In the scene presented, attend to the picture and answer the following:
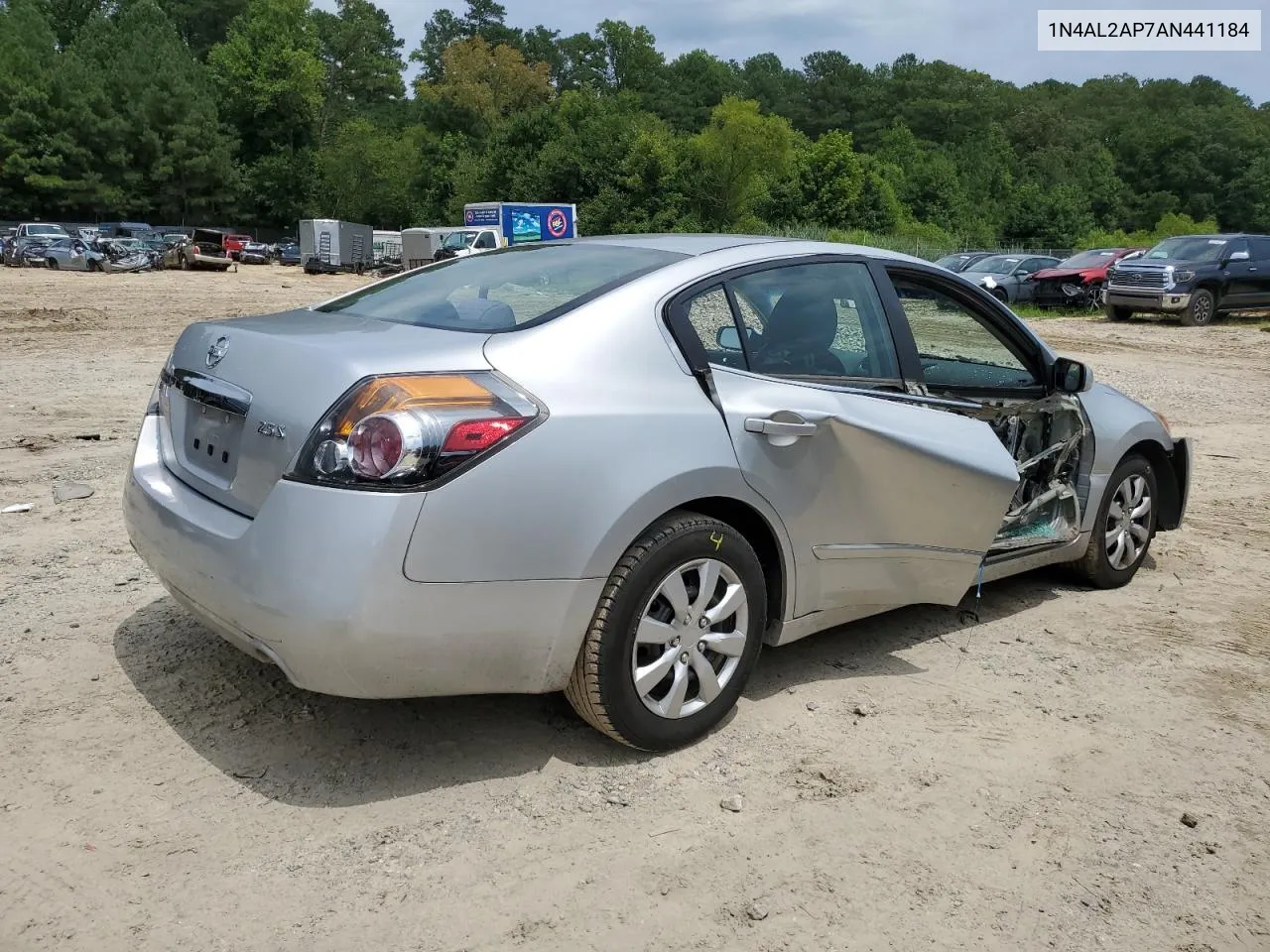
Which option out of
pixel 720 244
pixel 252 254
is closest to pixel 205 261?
pixel 252 254

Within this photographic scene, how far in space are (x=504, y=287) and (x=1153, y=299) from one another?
22.3m

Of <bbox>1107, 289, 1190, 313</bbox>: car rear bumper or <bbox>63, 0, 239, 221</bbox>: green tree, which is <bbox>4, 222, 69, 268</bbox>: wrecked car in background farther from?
<bbox>1107, 289, 1190, 313</bbox>: car rear bumper

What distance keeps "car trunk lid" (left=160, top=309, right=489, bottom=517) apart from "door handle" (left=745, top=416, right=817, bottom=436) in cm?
89

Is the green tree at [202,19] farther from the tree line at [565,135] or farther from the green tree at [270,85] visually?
the green tree at [270,85]

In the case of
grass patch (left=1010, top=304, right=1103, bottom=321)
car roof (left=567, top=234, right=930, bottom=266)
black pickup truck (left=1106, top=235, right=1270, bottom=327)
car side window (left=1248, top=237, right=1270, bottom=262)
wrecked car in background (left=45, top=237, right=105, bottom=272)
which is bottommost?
car roof (left=567, top=234, right=930, bottom=266)

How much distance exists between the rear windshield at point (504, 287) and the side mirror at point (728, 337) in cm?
29

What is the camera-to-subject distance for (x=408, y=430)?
291 centimetres

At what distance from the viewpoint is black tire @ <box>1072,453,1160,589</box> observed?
5.15 m

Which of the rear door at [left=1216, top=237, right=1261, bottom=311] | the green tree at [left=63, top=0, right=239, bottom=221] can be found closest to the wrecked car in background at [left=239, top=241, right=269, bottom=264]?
the green tree at [left=63, top=0, right=239, bottom=221]

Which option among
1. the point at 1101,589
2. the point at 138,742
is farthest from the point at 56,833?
the point at 1101,589

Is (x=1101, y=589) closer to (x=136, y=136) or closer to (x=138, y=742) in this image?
(x=138, y=742)

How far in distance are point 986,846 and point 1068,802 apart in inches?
16.3

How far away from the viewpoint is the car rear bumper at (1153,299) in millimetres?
22781

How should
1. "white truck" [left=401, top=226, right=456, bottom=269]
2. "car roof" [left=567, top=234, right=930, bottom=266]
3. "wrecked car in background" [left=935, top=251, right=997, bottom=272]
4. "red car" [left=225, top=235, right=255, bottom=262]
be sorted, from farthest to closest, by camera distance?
"red car" [left=225, top=235, right=255, bottom=262]
"white truck" [left=401, top=226, right=456, bottom=269]
"wrecked car in background" [left=935, top=251, right=997, bottom=272]
"car roof" [left=567, top=234, right=930, bottom=266]
